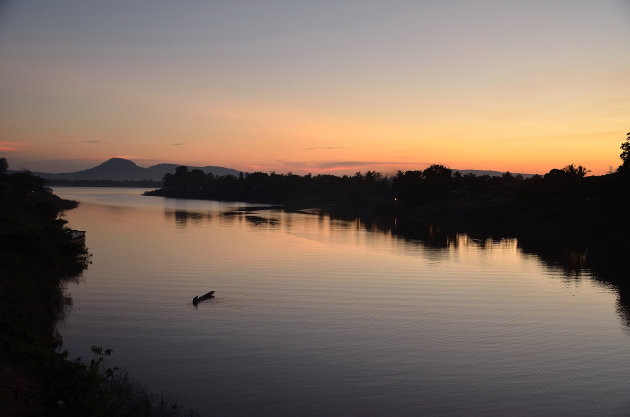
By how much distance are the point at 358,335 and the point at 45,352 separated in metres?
16.5

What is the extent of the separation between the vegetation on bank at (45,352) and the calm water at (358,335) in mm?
1455

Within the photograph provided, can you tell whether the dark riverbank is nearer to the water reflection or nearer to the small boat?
the water reflection

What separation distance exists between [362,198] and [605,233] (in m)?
100

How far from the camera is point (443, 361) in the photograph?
24344 mm

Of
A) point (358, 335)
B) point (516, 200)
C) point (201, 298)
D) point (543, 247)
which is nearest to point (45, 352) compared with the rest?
point (358, 335)

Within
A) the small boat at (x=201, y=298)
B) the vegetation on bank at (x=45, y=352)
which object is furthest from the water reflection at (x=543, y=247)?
the vegetation on bank at (x=45, y=352)

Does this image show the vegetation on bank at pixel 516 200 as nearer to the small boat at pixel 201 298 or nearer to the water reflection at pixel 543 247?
the water reflection at pixel 543 247

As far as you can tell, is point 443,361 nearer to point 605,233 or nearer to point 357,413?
point 357,413

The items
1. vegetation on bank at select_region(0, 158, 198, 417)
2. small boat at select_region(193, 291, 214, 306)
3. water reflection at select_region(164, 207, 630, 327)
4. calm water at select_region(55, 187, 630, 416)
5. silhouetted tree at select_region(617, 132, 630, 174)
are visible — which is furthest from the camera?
silhouetted tree at select_region(617, 132, 630, 174)

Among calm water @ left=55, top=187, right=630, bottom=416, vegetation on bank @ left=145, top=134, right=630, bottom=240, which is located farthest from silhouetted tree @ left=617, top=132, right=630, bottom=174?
calm water @ left=55, top=187, right=630, bottom=416

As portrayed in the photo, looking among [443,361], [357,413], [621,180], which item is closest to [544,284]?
[443,361]

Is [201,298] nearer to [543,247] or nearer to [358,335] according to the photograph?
[358,335]

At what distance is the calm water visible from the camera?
20.2 meters

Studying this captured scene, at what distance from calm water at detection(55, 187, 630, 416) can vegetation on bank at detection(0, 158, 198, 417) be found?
1.45m
